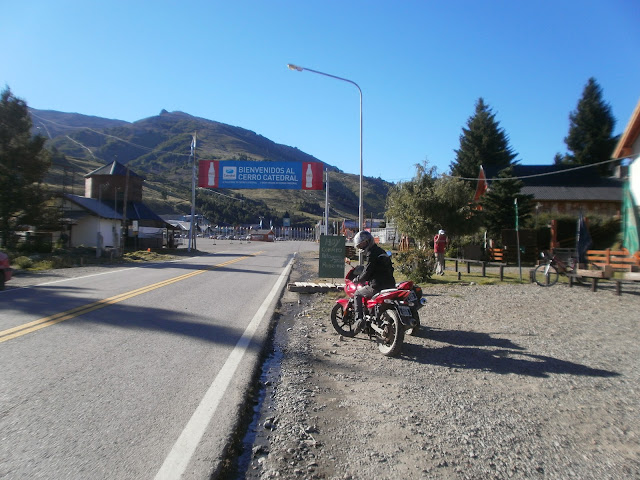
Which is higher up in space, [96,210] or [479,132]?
[479,132]

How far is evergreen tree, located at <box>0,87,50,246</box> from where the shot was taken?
31062 mm

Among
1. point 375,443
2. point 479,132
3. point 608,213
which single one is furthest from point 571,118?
point 375,443

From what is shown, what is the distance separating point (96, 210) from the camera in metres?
41.8

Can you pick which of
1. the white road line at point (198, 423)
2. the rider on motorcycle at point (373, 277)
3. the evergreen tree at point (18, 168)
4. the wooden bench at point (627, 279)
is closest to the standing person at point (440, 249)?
the wooden bench at point (627, 279)

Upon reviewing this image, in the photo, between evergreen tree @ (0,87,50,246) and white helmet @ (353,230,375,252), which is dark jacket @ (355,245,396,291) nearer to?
white helmet @ (353,230,375,252)

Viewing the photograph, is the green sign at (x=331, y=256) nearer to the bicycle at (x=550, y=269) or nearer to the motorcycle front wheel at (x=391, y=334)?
the bicycle at (x=550, y=269)

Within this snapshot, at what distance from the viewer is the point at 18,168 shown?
106ft

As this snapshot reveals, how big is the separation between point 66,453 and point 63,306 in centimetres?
730

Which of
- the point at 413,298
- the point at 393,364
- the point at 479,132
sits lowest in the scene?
the point at 393,364

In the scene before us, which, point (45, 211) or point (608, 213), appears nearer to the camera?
point (45, 211)

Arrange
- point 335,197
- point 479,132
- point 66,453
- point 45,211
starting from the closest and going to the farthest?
point 66,453
point 45,211
point 479,132
point 335,197

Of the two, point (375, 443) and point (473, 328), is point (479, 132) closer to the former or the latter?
point (473, 328)

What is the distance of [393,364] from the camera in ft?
21.8

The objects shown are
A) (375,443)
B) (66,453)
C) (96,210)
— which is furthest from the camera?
(96,210)
